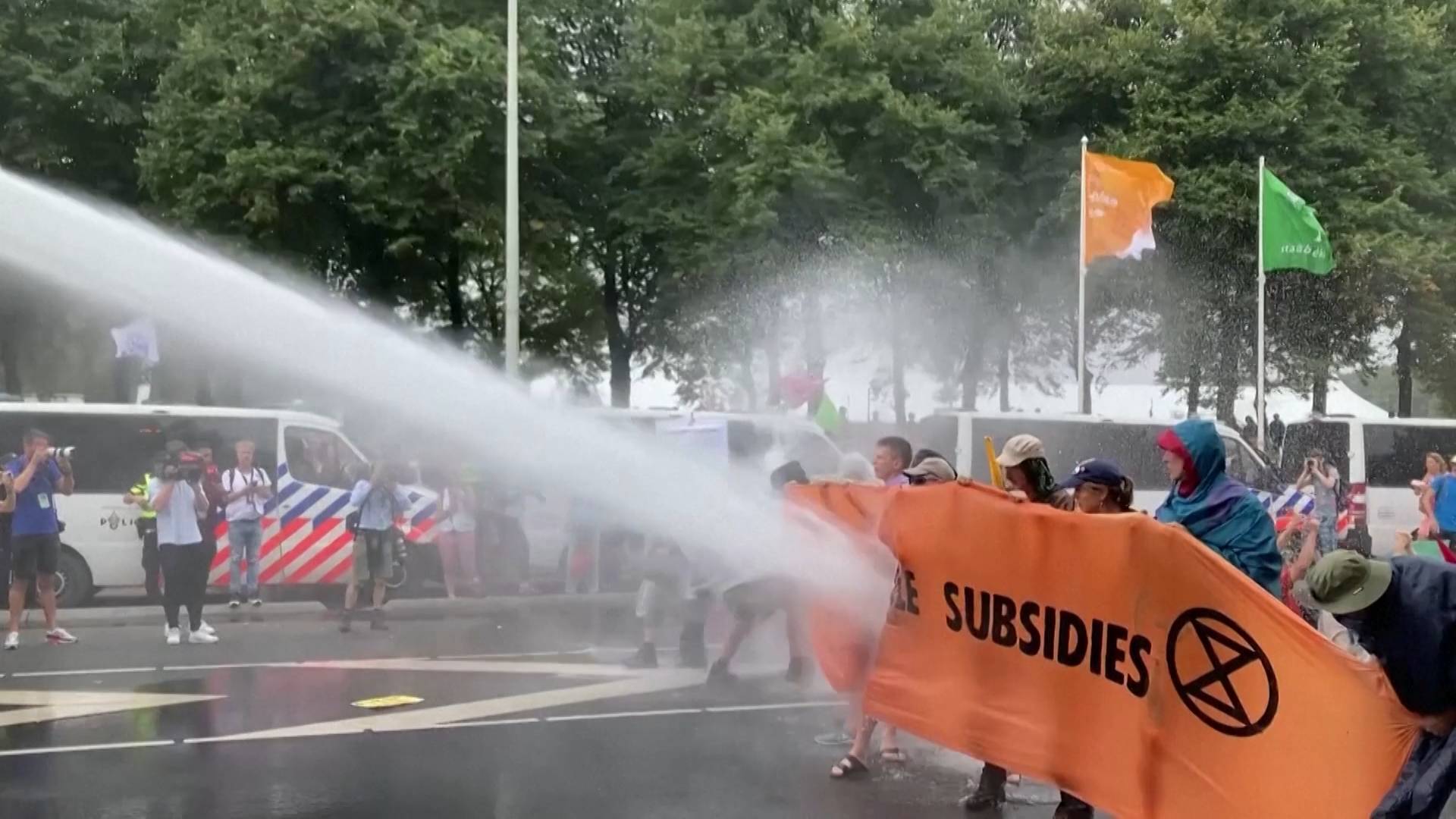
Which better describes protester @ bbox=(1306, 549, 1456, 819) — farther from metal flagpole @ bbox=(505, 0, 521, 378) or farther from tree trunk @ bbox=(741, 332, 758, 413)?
tree trunk @ bbox=(741, 332, 758, 413)

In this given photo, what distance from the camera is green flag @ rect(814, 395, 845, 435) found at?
18427mm

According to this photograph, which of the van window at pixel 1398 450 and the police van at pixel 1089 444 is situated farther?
the van window at pixel 1398 450

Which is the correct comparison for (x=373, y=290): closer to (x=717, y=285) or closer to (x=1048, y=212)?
(x=717, y=285)

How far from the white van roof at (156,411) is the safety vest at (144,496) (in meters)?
0.73

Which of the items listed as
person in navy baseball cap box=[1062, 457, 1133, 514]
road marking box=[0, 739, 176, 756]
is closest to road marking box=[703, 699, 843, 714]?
road marking box=[0, 739, 176, 756]

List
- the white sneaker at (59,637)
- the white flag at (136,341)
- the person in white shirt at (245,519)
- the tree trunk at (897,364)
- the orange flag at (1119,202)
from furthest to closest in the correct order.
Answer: the tree trunk at (897,364) → the orange flag at (1119,202) → the white flag at (136,341) → the person in white shirt at (245,519) → the white sneaker at (59,637)

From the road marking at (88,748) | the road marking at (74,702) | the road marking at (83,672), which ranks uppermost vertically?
the road marking at (88,748)

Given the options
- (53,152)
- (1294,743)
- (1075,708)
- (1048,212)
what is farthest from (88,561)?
(1048,212)

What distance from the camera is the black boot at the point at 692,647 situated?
10.1 meters

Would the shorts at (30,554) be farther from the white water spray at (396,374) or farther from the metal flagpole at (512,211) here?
the metal flagpole at (512,211)

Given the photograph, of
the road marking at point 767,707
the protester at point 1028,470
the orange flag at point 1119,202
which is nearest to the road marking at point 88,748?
the road marking at point 767,707

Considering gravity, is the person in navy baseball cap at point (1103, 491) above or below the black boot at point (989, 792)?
above

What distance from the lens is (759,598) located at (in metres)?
8.23

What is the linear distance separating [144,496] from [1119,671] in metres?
10.9
